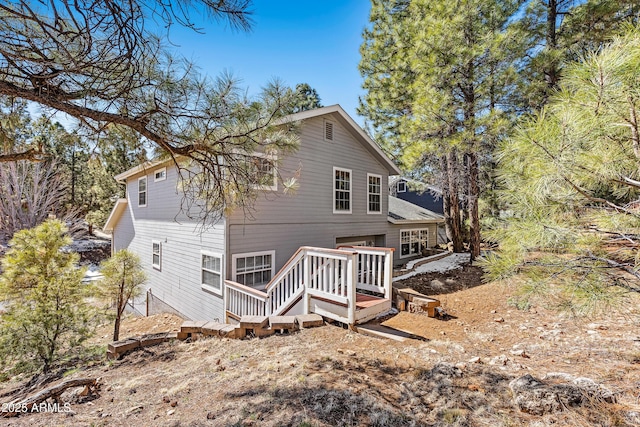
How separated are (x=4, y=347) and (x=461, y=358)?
7.58 metres

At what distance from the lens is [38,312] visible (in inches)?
203

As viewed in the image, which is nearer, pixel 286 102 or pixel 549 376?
pixel 549 376

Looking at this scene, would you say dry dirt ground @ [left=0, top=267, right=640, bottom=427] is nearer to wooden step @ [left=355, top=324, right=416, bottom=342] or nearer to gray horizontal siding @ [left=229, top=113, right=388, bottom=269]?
wooden step @ [left=355, top=324, right=416, bottom=342]

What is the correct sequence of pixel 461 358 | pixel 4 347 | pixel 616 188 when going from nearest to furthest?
1. pixel 616 188
2. pixel 461 358
3. pixel 4 347

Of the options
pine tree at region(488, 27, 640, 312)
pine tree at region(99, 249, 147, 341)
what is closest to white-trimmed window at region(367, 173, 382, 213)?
pine tree at region(99, 249, 147, 341)

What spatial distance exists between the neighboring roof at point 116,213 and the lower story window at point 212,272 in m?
8.00

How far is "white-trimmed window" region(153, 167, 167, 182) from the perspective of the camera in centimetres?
942

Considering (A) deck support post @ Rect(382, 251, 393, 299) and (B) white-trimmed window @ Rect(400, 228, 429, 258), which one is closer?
(A) deck support post @ Rect(382, 251, 393, 299)

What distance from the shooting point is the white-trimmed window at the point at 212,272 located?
7297 millimetres

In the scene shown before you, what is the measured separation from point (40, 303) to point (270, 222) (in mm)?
4853

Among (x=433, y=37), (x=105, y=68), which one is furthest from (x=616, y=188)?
(x=433, y=37)

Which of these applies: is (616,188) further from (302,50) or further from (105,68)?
(105,68)

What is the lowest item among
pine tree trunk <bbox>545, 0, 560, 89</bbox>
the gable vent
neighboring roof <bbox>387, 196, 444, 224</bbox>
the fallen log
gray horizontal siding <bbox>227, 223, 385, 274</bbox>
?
the fallen log

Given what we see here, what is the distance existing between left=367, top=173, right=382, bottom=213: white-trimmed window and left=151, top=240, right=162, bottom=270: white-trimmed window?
7.91 metres
